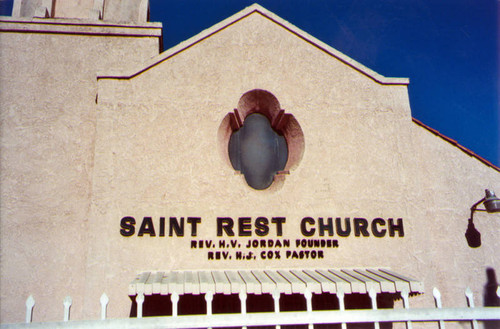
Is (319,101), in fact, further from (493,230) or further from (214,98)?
(493,230)

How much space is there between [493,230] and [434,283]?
7.30 feet

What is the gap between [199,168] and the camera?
21.2ft

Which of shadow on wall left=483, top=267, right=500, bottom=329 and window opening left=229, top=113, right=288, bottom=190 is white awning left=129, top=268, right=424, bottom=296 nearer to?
window opening left=229, top=113, right=288, bottom=190

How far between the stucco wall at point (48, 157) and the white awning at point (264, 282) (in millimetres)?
1826

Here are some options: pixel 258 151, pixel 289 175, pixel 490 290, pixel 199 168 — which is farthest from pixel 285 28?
pixel 490 290

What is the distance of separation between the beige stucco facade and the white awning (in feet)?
1.73

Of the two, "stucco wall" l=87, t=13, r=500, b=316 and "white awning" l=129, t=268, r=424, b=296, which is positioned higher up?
"stucco wall" l=87, t=13, r=500, b=316

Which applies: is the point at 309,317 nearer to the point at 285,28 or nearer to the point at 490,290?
the point at 490,290

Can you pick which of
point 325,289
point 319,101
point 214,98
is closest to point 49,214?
point 214,98

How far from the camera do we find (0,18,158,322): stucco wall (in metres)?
6.18

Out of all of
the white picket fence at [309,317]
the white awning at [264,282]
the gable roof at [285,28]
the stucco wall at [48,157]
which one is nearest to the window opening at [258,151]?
the gable roof at [285,28]

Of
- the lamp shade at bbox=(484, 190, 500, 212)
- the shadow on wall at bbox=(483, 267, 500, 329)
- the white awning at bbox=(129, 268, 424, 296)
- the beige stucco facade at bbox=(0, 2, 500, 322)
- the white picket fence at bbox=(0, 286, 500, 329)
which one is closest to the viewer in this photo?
the white picket fence at bbox=(0, 286, 500, 329)

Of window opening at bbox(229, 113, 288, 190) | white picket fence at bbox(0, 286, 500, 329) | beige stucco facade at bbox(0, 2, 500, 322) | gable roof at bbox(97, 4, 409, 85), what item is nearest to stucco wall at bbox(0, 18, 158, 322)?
beige stucco facade at bbox(0, 2, 500, 322)

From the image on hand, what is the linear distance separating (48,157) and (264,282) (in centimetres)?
485
